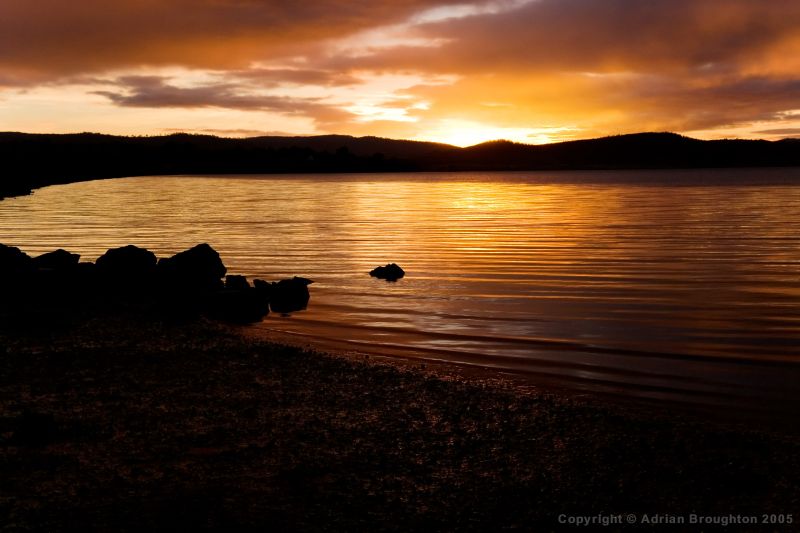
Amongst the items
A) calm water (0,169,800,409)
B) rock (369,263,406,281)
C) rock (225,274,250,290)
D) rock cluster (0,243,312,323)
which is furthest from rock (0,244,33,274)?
rock (369,263,406,281)

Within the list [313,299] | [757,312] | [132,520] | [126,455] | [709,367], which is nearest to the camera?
[132,520]

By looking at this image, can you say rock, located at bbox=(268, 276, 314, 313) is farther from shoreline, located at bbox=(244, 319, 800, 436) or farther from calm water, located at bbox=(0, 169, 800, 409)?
shoreline, located at bbox=(244, 319, 800, 436)

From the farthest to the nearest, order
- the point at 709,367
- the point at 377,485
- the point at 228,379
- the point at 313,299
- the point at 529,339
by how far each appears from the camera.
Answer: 1. the point at 313,299
2. the point at 529,339
3. the point at 709,367
4. the point at 228,379
5. the point at 377,485

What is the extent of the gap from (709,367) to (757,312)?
6.16 meters

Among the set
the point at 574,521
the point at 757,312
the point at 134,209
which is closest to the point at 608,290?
the point at 757,312

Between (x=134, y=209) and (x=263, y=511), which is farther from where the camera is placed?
(x=134, y=209)

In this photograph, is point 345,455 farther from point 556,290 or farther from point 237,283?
point 556,290

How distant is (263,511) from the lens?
7.32 m

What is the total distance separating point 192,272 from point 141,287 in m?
1.67

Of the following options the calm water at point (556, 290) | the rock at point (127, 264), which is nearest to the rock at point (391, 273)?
the calm water at point (556, 290)

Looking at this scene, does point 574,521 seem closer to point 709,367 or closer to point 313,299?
point 709,367

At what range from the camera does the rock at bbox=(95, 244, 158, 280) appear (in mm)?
21906

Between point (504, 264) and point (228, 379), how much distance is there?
18323mm

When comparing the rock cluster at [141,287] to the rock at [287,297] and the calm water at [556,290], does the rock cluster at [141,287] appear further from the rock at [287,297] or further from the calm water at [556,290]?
the calm water at [556,290]
